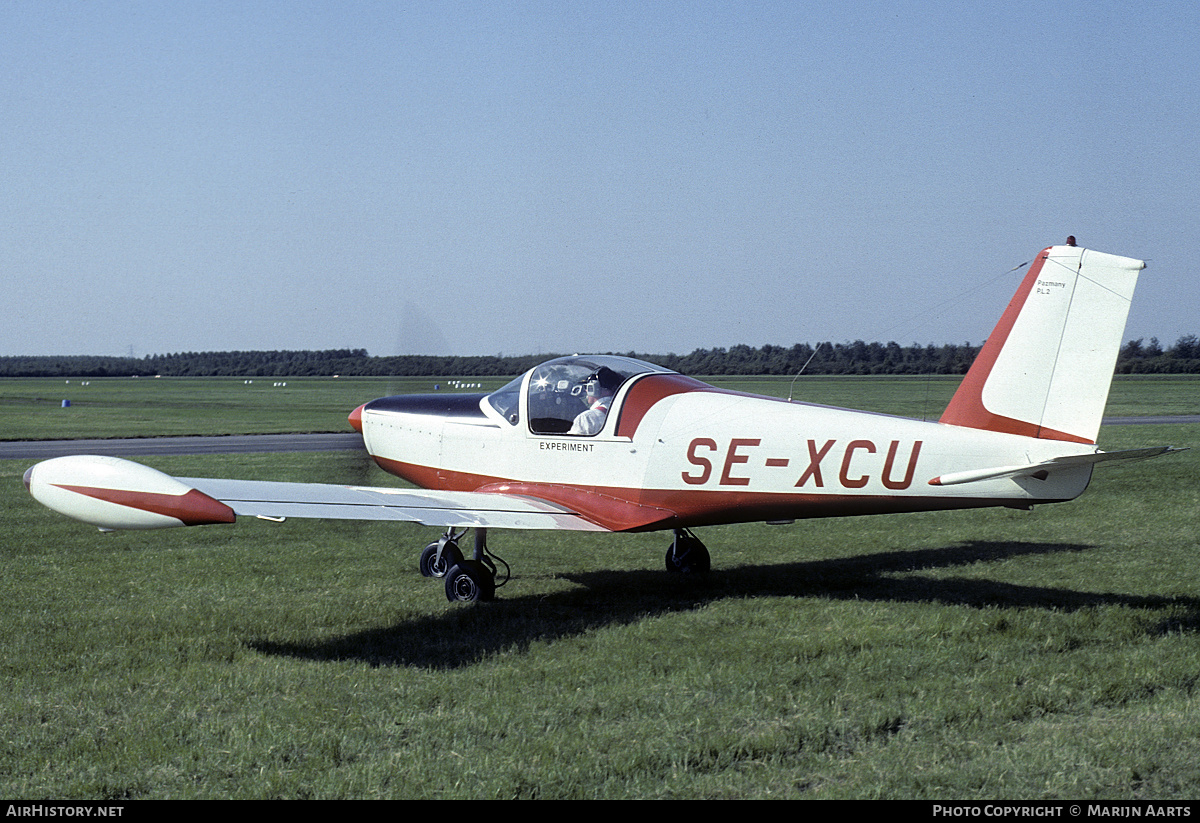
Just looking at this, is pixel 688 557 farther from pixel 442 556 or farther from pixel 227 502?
pixel 227 502

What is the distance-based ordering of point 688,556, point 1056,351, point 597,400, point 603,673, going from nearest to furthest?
point 603,673 → point 1056,351 → point 597,400 → point 688,556

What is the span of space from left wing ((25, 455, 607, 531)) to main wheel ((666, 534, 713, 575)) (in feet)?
5.42

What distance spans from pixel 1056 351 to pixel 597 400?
3708mm

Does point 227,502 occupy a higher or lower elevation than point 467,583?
higher

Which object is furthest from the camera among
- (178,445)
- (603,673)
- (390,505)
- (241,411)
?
(241,411)

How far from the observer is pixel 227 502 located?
22.6 ft

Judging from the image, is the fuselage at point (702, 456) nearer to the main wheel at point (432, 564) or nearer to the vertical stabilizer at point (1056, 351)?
the vertical stabilizer at point (1056, 351)

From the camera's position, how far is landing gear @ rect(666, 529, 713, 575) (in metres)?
9.72

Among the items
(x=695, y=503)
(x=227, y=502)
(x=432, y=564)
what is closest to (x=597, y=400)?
(x=695, y=503)

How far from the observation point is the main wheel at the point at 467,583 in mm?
8312

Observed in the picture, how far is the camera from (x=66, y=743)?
4.94 meters

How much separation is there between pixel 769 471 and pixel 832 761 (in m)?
3.44

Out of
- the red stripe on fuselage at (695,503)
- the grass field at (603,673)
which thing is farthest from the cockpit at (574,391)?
the grass field at (603,673)
